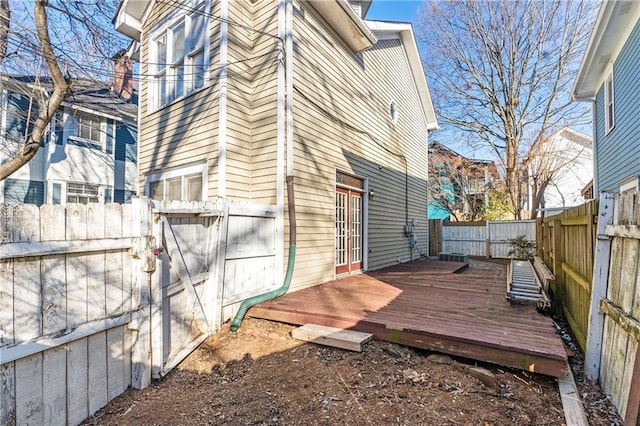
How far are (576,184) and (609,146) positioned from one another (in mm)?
14348

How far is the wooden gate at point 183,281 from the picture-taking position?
122 inches

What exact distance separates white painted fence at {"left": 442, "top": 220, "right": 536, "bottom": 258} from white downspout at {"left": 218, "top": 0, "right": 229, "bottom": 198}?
35.5ft

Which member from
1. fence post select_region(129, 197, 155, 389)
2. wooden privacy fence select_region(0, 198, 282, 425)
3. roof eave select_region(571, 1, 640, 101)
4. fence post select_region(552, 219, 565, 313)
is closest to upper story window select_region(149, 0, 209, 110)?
wooden privacy fence select_region(0, 198, 282, 425)

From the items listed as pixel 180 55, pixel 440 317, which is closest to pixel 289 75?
pixel 180 55

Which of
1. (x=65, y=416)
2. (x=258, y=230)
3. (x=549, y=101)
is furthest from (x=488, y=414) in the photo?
(x=549, y=101)

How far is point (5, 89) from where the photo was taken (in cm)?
896

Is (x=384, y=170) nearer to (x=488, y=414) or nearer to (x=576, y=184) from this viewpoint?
(x=488, y=414)

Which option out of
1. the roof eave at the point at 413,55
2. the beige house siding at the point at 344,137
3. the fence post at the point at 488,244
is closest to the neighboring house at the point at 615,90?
the fence post at the point at 488,244

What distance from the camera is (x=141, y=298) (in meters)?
2.94

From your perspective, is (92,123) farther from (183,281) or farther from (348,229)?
(183,281)

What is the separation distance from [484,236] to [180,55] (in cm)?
1181

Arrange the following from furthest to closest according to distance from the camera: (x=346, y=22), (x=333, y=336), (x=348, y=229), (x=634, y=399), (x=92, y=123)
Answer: (x=92, y=123)
(x=348, y=229)
(x=346, y=22)
(x=333, y=336)
(x=634, y=399)

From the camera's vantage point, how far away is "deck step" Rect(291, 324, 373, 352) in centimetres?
338

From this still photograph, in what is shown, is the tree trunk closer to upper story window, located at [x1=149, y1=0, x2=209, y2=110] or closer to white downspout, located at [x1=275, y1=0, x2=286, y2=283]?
upper story window, located at [x1=149, y1=0, x2=209, y2=110]
